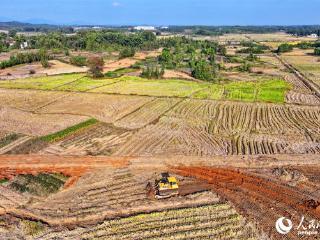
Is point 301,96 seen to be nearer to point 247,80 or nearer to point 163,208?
point 247,80

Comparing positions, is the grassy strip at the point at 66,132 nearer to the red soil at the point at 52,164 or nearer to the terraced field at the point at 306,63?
the red soil at the point at 52,164

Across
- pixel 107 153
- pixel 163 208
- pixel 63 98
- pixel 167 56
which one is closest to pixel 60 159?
pixel 107 153

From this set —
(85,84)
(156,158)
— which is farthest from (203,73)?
(156,158)

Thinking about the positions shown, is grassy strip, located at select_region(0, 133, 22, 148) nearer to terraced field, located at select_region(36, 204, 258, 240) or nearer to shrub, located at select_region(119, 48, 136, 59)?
terraced field, located at select_region(36, 204, 258, 240)

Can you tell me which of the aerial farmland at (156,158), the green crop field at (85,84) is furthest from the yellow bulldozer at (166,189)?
the green crop field at (85,84)

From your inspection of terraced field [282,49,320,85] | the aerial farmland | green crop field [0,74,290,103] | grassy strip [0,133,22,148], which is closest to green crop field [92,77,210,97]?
green crop field [0,74,290,103]

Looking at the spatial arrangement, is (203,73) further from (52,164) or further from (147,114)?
(52,164)
